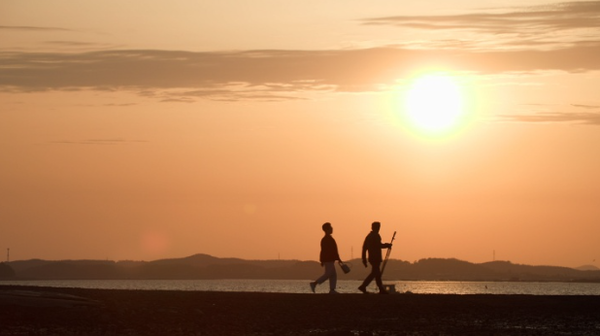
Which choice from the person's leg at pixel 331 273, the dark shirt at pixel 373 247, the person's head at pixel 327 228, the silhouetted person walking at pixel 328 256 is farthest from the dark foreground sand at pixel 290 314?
the person's head at pixel 327 228

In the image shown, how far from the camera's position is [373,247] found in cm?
3316

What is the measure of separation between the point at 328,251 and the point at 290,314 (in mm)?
9299

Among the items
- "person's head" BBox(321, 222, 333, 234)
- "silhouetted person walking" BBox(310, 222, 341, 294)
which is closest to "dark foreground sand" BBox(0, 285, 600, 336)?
"silhouetted person walking" BBox(310, 222, 341, 294)

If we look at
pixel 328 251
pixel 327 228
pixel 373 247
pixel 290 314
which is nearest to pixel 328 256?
pixel 328 251

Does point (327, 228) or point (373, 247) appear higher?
point (327, 228)

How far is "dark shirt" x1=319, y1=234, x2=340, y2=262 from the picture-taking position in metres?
32.8

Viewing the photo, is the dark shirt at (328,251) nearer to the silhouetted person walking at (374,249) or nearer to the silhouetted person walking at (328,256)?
the silhouetted person walking at (328,256)

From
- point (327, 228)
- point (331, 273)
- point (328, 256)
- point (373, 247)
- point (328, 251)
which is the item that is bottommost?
point (331, 273)

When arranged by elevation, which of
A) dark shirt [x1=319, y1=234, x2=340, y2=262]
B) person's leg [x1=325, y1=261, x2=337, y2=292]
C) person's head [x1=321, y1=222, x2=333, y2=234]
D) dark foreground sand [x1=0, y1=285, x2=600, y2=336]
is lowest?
dark foreground sand [x1=0, y1=285, x2=600, y2=336]

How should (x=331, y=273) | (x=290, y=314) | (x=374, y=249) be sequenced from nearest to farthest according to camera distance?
(x=290, y=314), (x=331, y=273), (x=374, y=249)

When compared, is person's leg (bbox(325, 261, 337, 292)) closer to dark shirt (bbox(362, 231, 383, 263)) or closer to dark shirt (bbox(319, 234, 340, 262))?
dark shirt (bbox(319, 234, 340, 262))

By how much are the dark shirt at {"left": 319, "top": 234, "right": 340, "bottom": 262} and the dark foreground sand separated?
475cm

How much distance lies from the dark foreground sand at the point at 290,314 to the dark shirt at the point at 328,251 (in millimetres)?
4746

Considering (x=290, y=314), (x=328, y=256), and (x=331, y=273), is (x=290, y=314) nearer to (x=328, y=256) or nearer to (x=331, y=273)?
(x=331, y=273)
